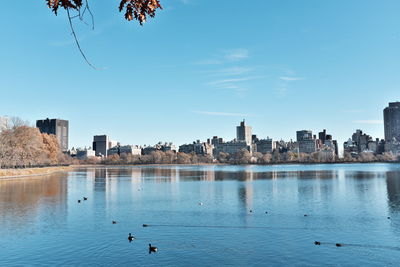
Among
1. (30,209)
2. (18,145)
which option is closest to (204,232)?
(30,209)

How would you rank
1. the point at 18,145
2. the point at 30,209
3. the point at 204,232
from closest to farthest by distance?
the point at 204,232 < the point at 30,209 < the point at 18,145

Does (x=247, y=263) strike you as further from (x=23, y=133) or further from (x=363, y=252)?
(x=23, y=133)

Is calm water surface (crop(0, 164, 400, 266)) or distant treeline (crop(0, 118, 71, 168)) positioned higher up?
distant treeline (crop(0, 118, 71, 168))

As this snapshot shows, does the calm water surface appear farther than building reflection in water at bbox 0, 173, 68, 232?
No

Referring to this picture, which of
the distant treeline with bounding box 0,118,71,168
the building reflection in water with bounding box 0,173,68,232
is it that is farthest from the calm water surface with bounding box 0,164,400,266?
the distant treeline with bounding box 0,118,71,168

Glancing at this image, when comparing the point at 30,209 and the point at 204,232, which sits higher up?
the point at 30,209

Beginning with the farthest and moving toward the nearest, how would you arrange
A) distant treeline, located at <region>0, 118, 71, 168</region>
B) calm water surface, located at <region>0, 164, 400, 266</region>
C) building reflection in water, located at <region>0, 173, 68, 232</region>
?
distant treeline, located at <region>0, 118, 71, 168</region>
building reflection in water, located at <region>0, 173, 68, 232</region>
calm water surface, located at <region>0, 164, 400, 266</region>

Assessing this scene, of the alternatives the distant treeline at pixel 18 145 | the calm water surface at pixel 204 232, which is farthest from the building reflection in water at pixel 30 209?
the distant treeline at pixel 18 145

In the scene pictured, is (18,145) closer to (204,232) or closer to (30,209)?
(30,209)

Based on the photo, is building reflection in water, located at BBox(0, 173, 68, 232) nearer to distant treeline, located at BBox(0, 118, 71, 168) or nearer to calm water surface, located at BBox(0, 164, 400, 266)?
calm water surface, located at BBox(0, 164, 400, 266)

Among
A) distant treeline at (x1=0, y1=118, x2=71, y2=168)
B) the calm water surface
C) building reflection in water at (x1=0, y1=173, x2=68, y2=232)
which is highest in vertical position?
distant treeline at (x1=0, y1=118, x2=71, y2=168)

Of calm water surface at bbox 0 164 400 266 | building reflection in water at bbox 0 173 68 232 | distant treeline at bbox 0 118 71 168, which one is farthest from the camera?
distant treeline at bbox 0 118 71 168

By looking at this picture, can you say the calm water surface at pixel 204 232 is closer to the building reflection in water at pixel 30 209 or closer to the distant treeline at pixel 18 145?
the building reflection in water at pixel 30 209

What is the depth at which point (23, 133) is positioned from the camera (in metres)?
111
